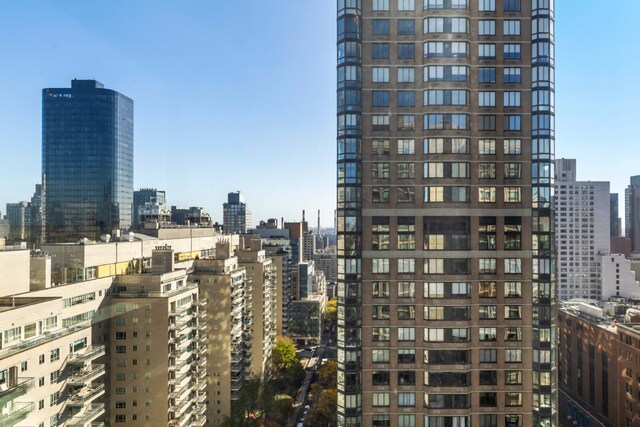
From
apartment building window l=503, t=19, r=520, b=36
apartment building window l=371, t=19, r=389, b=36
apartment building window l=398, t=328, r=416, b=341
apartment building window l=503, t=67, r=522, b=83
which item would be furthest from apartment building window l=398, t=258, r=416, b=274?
apartment building window l=503, t=19, r=520, b=36

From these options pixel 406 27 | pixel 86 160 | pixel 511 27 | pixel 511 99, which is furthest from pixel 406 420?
pixel 86 160

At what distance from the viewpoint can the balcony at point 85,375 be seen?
24.0 feet

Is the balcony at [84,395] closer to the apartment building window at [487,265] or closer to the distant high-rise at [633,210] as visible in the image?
the apartment building window at [487,265]

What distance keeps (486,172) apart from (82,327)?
814 cm

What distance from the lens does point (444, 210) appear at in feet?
26.5

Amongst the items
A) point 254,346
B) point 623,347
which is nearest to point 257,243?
point 254,346

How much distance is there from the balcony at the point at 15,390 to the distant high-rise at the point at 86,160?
2.07 m

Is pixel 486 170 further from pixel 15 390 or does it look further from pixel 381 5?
pixel 15 390

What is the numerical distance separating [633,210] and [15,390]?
15676 mm

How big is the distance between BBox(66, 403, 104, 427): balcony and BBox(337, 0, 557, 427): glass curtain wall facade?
4.48 meters

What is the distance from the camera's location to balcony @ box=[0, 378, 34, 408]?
4.75 metres

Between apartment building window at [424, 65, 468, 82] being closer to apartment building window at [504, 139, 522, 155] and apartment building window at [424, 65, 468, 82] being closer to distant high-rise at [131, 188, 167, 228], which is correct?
apartment building window at [504, 139, 522, 155]

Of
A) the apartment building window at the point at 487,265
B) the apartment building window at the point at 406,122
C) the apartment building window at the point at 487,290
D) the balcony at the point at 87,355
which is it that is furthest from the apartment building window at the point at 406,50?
the balcony at the point at 87,355

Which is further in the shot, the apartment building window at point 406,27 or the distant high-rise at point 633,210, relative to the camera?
the distant high-rise at point 633,210
